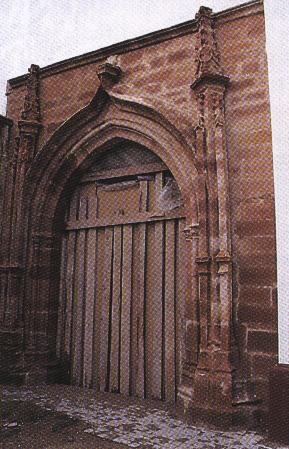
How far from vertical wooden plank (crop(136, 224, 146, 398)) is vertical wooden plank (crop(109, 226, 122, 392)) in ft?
0.81

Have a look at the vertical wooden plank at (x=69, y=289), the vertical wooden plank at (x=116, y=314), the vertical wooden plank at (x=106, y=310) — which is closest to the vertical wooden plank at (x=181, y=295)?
the vertical wooden plank at (x=116, y=314)

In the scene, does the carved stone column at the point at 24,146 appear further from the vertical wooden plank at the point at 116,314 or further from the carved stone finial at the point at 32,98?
the vertical wooden plank at the point at 116,314

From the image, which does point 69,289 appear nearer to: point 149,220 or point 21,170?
point 149,220

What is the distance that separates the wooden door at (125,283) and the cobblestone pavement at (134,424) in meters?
0.32

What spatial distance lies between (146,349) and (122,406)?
57 centimetres

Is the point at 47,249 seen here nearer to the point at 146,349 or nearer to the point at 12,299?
the point at 12,299

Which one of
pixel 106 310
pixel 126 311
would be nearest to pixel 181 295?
pixel 126 311

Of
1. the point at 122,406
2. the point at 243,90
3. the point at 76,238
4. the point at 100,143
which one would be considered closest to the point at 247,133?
the point at 243,90

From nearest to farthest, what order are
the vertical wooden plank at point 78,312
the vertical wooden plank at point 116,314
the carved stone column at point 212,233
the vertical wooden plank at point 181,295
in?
the carved stone column at point 212,233, the vertical wooden plank at point 181,295, the vertical wooden plank at point 116,314, the vertical wooden plank at point 78,312

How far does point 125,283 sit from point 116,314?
0.33 m

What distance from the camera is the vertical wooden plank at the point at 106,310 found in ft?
13.1

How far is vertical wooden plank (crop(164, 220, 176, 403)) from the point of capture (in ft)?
11.8

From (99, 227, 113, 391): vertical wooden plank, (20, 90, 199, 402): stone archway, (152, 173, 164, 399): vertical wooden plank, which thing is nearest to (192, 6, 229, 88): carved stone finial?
(20, 90, 199, 402): stone archway

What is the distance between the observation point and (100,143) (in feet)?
13.8
